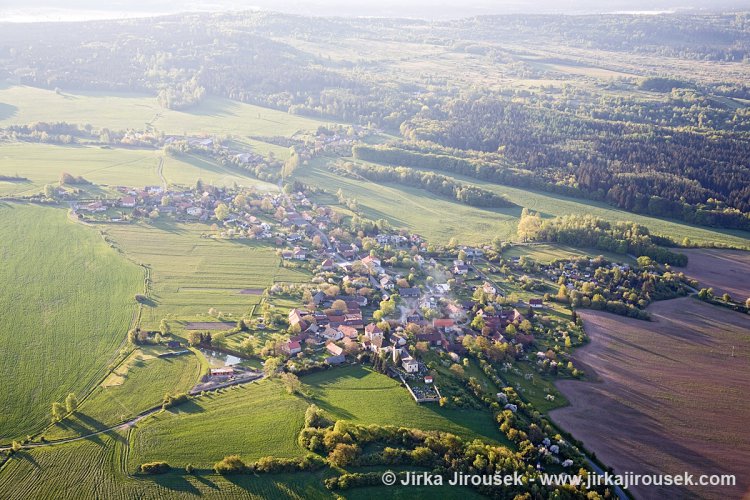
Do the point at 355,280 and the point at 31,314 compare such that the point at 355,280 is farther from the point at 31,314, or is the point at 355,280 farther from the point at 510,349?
the point at 31,314

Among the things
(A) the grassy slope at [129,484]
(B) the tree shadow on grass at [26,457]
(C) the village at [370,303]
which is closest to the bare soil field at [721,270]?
(C) the village at [370,303]

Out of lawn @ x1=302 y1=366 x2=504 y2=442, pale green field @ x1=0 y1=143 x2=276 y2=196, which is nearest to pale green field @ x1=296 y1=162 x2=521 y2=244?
pale green field @ x1=0 y1=143 x2=276 y2=196

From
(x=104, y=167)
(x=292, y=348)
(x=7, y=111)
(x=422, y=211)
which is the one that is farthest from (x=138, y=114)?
(x=292, y=348)

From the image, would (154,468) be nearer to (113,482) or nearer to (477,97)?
(113,482)

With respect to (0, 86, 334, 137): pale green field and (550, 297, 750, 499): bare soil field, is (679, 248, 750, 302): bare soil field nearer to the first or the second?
(550, 297, 750, 499): bare soil field

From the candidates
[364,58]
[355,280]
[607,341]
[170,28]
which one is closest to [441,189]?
[355,280]

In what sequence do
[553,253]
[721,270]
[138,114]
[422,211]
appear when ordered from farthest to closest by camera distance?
[138,114]
[422,211]
[553,253]
[721,270]
